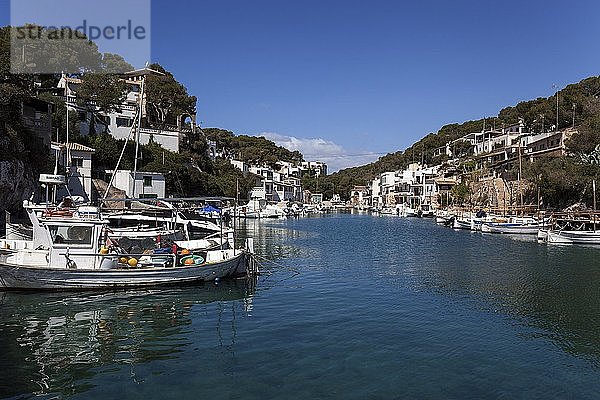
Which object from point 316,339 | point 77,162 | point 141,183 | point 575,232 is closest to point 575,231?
point 575,232

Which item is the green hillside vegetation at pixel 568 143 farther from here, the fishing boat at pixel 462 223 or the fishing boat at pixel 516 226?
the fishing boat at pixel 462 223

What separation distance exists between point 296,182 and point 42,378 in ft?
465

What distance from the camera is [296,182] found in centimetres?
15400

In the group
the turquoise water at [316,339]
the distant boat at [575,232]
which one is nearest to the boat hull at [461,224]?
the distant boat at [575,232]

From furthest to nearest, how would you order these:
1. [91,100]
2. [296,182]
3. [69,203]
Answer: [296,182] → [91,100] → [69,203]

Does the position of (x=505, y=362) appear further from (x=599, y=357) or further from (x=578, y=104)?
(x=578, y=104)

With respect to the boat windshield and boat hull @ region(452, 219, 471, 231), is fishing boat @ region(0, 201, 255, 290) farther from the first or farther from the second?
boat hull @ region(452, 219, 471, 231)

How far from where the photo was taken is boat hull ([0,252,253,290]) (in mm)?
20906

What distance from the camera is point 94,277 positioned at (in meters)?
21.5

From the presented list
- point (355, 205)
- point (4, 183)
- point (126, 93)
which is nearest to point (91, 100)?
point (126, 93)

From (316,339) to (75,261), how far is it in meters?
11.5

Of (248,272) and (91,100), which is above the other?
(91,100)

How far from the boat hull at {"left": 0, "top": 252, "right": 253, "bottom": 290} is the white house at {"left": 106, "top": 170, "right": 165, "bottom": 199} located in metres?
39.4

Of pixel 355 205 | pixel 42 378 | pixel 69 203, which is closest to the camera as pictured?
pixel 42 378
